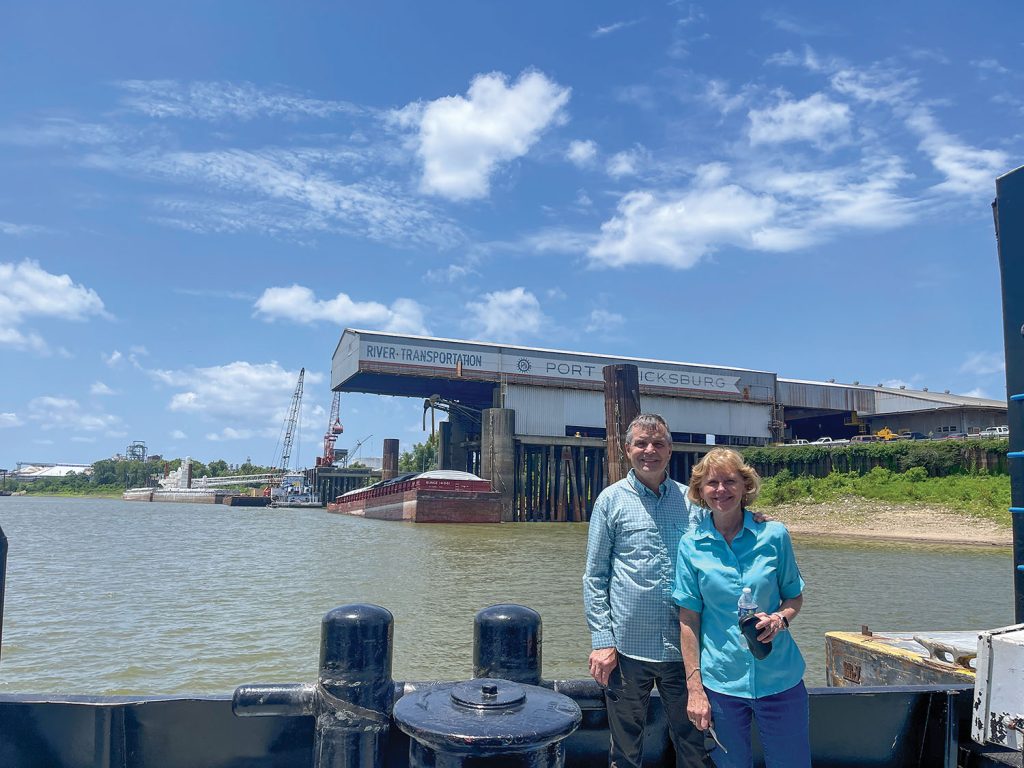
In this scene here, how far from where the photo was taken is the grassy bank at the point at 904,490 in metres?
29.3

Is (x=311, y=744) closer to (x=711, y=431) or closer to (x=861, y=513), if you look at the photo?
(x=861, y=513)

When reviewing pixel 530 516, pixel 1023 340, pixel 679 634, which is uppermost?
pixel 1023 340

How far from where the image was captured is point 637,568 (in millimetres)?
2801

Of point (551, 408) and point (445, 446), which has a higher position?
point (551, 408)

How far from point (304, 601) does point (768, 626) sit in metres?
11.6

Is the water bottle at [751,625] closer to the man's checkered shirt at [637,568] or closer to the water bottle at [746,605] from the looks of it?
the water bottle at [746,605]

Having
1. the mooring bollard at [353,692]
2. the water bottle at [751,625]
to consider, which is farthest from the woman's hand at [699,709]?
the mooring bollard at [353,692]

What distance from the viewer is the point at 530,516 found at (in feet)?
150

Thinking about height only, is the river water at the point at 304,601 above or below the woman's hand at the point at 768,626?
below

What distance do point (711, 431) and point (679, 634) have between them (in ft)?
160

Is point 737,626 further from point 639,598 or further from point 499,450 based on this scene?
point 499,450

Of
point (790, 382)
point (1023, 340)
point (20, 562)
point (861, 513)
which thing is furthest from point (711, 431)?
point (1023, 340)

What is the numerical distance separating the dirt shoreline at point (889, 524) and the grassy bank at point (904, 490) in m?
0.57

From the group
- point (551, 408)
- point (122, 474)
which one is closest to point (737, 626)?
point (551, 408)
